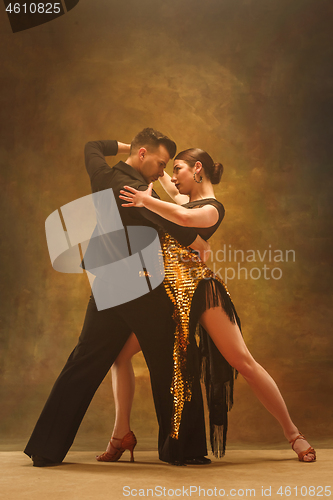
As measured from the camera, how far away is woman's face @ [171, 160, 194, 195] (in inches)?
98.0

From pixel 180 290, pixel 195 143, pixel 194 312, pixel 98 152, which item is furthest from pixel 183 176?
pixel 195 143

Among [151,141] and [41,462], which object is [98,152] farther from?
[41,462]

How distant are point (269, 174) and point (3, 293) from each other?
6.65 feet

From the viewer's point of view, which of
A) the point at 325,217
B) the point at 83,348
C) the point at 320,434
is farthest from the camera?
the point at 325,217

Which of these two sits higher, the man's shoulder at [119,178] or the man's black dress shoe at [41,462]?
the man's shoulder at [119,178]

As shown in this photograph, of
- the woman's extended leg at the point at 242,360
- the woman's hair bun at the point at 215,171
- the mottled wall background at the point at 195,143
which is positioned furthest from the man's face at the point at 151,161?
the mottled wall background at the point at 195,143

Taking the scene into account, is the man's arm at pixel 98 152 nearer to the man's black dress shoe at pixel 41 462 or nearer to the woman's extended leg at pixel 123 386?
the woman's extended leg at pixel 123 386

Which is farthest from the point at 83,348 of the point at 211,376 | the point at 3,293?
the point at 3,293

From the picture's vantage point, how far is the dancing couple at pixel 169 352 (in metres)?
2.22

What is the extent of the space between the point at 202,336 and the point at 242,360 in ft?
0.89

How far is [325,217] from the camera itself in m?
3.29

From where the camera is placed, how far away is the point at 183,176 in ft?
8.18

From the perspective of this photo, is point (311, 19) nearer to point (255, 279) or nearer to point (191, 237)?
point (255, 279)

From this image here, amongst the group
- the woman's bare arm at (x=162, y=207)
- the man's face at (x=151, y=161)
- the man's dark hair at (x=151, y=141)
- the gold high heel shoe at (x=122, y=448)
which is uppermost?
the man's dark hair at (x=151, y=141)
